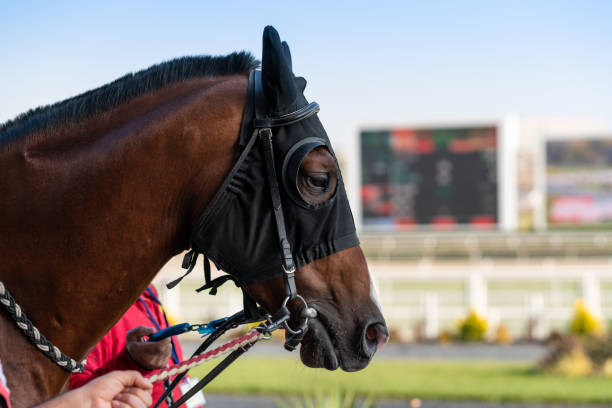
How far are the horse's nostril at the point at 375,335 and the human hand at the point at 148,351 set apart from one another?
65cm

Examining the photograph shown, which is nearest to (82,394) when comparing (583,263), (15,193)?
(15,193)

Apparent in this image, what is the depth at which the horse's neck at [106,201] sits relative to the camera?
161 centimetres

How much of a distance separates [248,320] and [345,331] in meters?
0.27

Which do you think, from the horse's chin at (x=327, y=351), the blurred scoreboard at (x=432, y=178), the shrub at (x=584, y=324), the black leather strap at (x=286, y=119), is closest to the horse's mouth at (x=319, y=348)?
the horse's chin at (x=327, y=351)

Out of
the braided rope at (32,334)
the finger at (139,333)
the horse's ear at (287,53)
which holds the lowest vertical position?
the finger at (139,333)

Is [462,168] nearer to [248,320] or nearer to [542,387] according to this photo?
[542,387]

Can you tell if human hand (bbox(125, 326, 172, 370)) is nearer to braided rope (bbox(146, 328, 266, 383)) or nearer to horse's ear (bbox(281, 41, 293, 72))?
braided rope (bbox(146, 328, 266, 383))

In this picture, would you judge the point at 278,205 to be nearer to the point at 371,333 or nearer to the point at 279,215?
the point at 279,215

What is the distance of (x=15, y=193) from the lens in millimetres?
1609

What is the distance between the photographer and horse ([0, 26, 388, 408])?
1.61 metres

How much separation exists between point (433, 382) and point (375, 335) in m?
7.85

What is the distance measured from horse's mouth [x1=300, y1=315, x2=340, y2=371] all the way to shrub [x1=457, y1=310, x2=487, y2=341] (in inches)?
498

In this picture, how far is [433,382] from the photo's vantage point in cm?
918

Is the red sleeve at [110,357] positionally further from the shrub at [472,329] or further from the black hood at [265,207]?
the shrub at [472,329]
